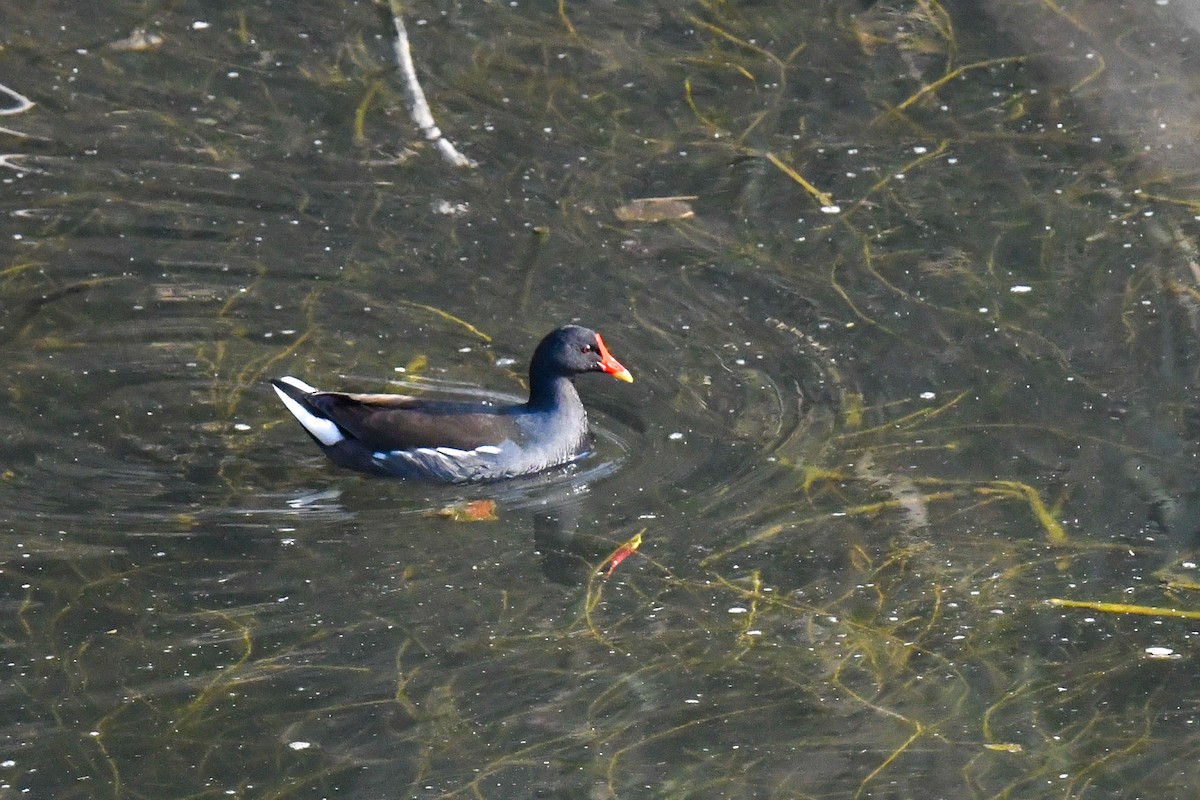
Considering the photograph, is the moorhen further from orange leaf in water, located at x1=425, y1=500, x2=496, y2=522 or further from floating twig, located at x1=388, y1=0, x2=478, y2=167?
floating twig, located at x1=388, y1=0, x2=478, y2=167

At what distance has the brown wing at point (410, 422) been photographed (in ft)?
24.0

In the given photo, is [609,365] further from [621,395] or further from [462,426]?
[462,426]

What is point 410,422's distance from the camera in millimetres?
7348

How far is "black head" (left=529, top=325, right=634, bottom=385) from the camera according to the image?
296 inches

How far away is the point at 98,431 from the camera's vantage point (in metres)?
7.32

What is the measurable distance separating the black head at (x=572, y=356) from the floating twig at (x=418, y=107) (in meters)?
2.42

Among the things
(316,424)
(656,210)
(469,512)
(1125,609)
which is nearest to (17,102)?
(656,210)

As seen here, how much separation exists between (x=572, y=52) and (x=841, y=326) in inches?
139

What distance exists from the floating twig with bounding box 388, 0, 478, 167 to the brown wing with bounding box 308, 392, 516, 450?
8.51 ft

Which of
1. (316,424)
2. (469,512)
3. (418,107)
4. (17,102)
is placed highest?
(418,107)

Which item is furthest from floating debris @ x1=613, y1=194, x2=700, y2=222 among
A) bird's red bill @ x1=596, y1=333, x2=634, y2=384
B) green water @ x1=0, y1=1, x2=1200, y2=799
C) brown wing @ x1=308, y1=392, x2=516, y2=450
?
brown wing @ x1=308, y1=392, x2=516, y2=450

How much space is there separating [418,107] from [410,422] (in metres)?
3.25

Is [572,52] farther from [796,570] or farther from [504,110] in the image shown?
[796,570]

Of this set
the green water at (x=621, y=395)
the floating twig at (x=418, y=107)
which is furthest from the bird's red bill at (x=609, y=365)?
the floating twig at (x=418, y=107)
